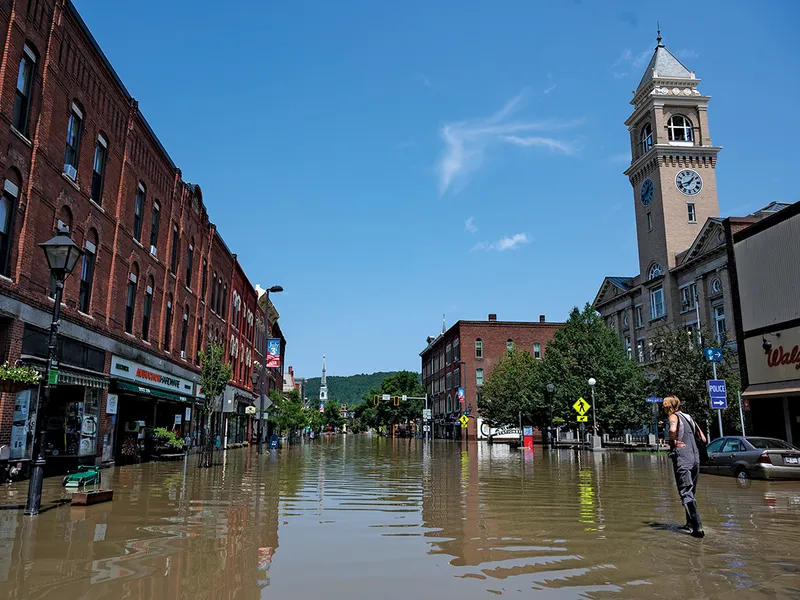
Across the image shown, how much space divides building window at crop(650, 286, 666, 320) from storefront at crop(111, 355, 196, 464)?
38.7m

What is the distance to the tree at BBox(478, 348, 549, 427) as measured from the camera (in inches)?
2018

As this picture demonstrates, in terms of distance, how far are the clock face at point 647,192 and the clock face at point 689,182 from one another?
7.29ft

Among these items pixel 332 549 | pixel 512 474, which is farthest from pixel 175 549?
pixel 512 474

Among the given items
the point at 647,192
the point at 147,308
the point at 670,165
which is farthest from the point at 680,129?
the point at 147,308

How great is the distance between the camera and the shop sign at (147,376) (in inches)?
907

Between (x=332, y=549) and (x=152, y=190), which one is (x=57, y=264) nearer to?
(x=332, y=549)

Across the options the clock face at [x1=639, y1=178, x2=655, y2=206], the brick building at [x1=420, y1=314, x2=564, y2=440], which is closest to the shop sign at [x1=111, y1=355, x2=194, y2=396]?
the clock face at [x1=639, y1=178, x2=655, y2=206]

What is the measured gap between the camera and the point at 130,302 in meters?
25.0

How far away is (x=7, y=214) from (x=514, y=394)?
156 ft

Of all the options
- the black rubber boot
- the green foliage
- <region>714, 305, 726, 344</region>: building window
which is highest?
<region>714, 305, 726, 344</region>: building window

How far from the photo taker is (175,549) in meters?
7.29

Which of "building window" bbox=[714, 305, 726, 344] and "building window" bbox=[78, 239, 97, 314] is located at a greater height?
"building window" bbox=[714, 305, 726, 344]

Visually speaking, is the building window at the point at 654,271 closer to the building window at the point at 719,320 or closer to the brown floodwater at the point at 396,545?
the building window at the point at 719,320

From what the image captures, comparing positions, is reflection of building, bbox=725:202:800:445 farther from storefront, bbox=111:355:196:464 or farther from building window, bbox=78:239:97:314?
building window, bbox=78:239:97:314
